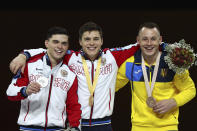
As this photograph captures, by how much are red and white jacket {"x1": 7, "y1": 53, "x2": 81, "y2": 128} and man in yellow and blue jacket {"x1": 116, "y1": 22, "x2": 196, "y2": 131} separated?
2.24 ft

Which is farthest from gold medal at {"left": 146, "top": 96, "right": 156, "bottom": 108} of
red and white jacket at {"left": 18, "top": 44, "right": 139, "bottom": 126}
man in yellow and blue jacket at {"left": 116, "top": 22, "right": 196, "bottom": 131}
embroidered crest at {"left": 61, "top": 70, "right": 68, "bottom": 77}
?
embroidered crest at {"left": 61, "top": 70, "right": 68, "bottom": 77}

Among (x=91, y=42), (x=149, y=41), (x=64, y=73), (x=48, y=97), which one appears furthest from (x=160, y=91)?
(x=48, y=97)

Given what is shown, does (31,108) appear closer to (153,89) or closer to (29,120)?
(29,120)

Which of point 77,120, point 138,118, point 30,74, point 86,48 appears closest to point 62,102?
point 77,120

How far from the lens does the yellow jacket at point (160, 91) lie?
3223mm

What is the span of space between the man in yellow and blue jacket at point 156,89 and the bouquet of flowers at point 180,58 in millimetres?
117

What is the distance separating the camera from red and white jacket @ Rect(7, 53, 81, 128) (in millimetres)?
3057

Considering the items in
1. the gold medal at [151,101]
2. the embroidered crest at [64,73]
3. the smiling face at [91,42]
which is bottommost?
the gold medal at [151,101]

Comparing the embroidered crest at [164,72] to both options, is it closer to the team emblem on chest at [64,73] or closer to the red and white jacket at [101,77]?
the red and white jacket at [101,77]

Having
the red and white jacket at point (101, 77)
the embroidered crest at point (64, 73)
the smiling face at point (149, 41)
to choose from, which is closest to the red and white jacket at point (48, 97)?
the embroidered crest at point (64, 73)

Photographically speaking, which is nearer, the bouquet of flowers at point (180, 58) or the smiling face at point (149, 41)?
the bouquet of flowers at point (180, 58)

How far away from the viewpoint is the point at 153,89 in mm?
3260

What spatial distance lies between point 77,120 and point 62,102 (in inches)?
9.9

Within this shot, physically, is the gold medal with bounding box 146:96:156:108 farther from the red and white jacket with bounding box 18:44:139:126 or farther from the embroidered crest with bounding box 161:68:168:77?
the red and white jacket with bounding box 18:44:139:126
